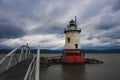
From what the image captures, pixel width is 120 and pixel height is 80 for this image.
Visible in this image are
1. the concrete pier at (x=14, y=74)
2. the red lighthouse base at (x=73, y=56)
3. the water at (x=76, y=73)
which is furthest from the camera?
the red lighthouse base at (x=73, y=56)

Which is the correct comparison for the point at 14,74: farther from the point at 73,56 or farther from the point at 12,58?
the point at 73,56

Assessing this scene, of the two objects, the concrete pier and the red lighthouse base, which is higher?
the red lighthouse base

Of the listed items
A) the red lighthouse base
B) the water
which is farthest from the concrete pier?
the red lighthouse base

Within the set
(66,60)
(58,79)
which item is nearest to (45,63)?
(66,60)

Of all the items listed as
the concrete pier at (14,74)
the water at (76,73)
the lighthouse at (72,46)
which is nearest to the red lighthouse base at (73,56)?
the lighthouse at (72,46)

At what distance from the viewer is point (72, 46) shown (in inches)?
1527

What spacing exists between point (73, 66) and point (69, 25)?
8904 mm

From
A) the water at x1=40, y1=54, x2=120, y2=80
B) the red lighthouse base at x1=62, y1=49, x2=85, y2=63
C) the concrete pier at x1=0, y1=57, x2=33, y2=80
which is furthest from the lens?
the red lighthouse base at x1=62, y1=49, x2=85, y2=63

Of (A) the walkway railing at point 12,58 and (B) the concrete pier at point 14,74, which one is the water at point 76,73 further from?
(B) the concrete pier at point 14,74

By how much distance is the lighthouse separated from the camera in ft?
126

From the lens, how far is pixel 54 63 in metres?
46.8

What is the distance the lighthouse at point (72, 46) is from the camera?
126ft

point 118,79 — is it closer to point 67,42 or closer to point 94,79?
point 94,79

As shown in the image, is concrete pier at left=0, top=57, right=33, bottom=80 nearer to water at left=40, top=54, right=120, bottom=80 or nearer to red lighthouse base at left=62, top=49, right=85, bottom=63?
water at left=40, top=54, right=120, bottom=80
